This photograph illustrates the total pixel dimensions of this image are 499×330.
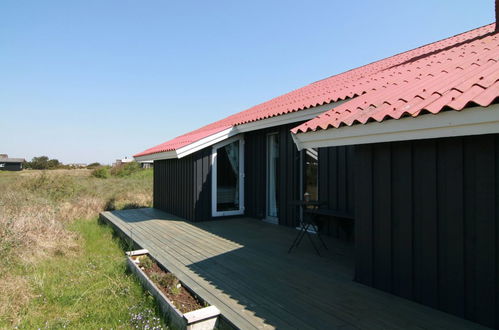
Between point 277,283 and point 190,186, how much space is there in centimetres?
455

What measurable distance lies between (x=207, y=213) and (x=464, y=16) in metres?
7.62

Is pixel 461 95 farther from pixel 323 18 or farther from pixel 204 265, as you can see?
pixel 323 18

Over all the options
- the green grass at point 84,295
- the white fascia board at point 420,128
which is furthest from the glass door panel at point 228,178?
the white fascia board at point 420,128

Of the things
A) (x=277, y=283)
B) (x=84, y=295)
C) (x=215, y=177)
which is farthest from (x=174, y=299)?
(x=215, y=177)

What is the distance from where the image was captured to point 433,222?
8.24ft

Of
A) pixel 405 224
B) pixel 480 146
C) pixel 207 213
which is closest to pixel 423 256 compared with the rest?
pixel 405 224

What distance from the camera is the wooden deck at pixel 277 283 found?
92.4 inches

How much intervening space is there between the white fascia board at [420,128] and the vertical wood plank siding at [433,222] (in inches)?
12.1

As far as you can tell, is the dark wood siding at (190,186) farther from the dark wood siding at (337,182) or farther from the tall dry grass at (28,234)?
the dark wood siding at (337,182)

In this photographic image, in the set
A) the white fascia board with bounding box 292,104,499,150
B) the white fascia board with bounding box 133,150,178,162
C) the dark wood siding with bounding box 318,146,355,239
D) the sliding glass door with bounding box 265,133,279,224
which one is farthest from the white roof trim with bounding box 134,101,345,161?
the white fascia board with bounding box 292,104,499,150

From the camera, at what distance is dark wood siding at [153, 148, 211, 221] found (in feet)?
23.5

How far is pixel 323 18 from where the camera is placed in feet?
26.2

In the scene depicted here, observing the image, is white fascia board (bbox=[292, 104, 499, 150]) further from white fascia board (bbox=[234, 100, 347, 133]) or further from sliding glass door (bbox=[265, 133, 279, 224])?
sliding glass door (bbox=[265, 133, 279, 224])

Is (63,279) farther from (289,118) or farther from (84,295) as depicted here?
(289,118)
